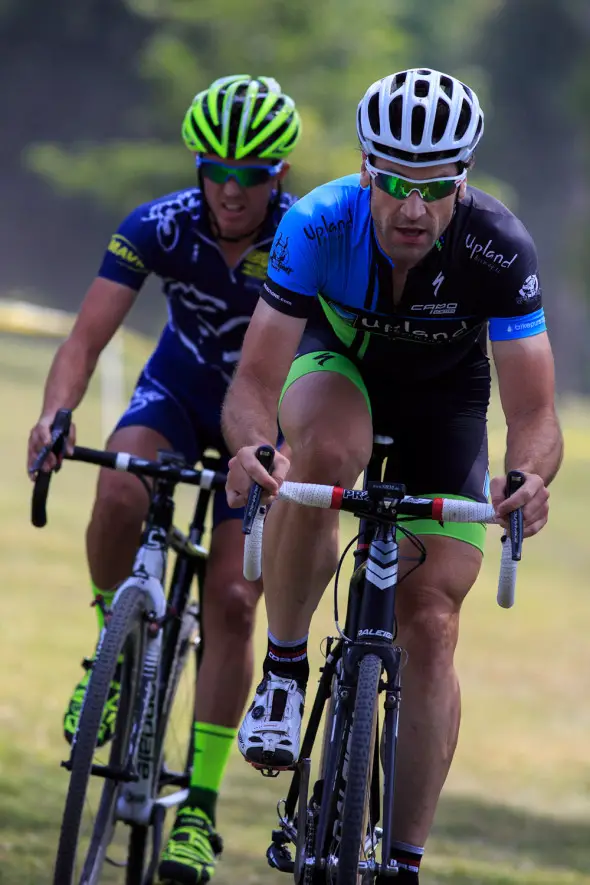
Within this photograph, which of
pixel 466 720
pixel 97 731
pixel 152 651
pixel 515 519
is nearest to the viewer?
pixel 515 519

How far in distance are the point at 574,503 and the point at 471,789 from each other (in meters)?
18.3

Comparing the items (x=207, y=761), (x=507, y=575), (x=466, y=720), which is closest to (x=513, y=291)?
(x=507, y=575)

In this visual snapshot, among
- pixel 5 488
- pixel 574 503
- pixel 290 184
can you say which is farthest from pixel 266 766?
pixel 290 184

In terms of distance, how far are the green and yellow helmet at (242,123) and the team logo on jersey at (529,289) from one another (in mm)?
1677

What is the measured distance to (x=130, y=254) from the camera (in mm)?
5668

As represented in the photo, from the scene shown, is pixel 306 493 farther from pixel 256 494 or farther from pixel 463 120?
pixel 463 120

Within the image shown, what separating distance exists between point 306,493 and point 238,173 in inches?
83.2

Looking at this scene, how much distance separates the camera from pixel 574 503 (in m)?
27.0

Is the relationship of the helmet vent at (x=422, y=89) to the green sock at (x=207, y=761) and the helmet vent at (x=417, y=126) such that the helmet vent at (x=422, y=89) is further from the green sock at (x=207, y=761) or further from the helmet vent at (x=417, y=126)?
the green sock at (x=207, y=761)

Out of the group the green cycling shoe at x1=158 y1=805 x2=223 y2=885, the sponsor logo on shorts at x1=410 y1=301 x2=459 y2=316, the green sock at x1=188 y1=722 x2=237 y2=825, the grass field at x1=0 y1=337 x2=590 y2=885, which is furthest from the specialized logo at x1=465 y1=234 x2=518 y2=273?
the grass field at x1=0 y1=337 x2=590 y2=885

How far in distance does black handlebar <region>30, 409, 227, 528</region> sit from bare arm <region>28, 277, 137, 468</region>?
0.79ft

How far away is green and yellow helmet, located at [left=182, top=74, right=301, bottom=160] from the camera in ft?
18.7

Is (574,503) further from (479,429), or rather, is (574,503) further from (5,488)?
(479,429)

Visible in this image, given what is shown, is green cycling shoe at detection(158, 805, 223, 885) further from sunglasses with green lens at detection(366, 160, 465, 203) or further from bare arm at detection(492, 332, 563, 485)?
sunglasses with green lens at detection(366, 160, 465, 203)
